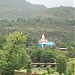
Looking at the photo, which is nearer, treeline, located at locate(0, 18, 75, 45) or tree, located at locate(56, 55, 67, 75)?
tree, located at locate(56, 55, 67, 75)

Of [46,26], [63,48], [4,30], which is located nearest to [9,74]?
[63,48]

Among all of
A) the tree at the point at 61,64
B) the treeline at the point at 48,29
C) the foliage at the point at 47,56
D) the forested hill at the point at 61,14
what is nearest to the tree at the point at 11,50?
the tree at the point at 61,64

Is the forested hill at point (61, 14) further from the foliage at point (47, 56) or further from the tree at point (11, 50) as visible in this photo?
the tree at point (11, 50)

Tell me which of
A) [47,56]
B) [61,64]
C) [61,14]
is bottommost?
[47,56]

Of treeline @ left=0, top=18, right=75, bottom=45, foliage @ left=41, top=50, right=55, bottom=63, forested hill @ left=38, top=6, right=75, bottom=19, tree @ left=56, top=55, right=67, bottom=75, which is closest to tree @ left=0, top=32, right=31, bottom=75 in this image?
tree @ left=56, top=55, right=67, bottom=75

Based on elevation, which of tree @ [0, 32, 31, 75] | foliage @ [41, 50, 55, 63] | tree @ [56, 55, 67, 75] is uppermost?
tree @ [0, 32, 31, 75]

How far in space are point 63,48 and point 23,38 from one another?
2939 centimetres

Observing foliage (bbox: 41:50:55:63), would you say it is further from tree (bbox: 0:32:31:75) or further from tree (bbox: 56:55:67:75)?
tree (bbox: 0:32:31:75)

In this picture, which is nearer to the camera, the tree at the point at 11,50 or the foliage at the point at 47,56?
the tree at the point at 11,50

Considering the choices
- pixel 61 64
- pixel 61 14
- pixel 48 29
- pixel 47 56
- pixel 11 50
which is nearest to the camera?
pixel 11 50

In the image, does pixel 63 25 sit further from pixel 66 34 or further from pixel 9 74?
pixel 9 74

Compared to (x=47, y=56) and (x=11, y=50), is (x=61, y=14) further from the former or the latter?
(x=11, y=50)

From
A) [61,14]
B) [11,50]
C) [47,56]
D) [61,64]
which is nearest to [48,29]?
[47,56]

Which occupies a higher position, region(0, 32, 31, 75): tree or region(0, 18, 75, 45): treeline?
region(0, 32, 31, 75): tree
